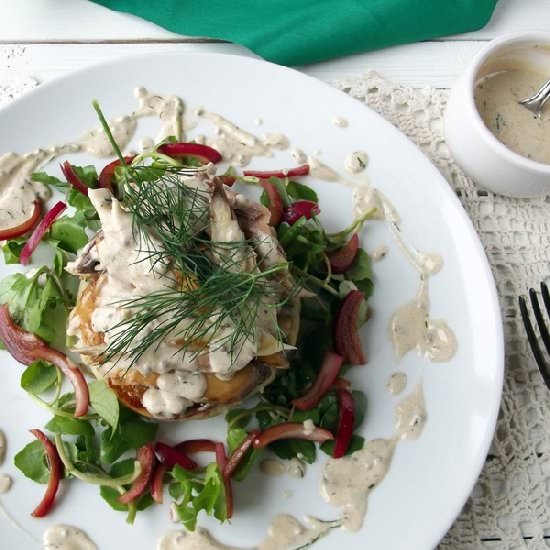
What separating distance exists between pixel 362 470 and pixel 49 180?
2.05 metres

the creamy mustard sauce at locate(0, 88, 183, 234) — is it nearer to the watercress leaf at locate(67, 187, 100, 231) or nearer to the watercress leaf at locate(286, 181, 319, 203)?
the watercress leaf at locate(67, 187, 100, 231)

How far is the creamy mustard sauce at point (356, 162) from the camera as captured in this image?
3.52 meters

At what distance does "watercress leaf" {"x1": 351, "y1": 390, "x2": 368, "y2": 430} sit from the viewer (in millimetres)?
3163

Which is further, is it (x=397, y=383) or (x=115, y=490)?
(x=397, y=383)

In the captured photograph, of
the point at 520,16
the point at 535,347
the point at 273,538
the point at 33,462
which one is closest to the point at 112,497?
the point at 33,462

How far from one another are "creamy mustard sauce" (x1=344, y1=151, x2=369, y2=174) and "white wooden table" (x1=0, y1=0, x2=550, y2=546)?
63cm

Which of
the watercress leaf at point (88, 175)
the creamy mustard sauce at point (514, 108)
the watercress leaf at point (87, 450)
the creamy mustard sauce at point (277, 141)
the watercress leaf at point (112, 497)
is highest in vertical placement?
the watercress leaf at point (88, 175)

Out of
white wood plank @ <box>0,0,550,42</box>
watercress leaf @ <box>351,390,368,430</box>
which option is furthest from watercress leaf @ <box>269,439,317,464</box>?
white wood plank @ <box>0,0,550,42</box>

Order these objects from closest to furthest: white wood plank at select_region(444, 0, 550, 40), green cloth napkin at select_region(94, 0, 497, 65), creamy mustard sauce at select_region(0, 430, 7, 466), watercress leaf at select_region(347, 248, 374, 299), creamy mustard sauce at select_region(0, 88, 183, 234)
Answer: creamy mustard sauce at select_region(0, 430, 7, 466) < watercress leaf at select_region(347, 248, 374, 299) < creamy mustard sauce at select_region(0, 88, 183, 234) < green cloth napkin at select_region(94, 0, 497, 65) < white wood plank at select_region(444, 0, 550, 40)

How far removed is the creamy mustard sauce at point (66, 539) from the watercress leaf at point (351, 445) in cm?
109

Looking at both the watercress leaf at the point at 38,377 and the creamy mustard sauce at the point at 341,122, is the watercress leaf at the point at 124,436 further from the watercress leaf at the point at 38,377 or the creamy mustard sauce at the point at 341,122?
the creamy mustard sauce at the point at 341,122

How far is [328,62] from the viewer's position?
12.9ft

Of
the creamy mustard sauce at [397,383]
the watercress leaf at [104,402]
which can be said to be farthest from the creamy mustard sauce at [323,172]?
the watercress leaf at [104,402]

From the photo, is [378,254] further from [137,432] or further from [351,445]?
[137,432]
